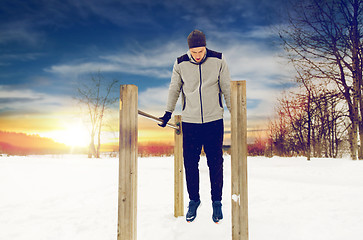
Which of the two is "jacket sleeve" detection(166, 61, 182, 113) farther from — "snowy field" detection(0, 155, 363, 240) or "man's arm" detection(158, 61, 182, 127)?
"snowy field" detection(0, 155, 363, 240)

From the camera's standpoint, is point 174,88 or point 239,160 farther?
point 174,88

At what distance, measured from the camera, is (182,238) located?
2.21m

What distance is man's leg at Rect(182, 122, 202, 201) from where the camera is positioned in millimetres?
2387

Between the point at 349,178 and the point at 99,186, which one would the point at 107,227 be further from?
the point at 349,178

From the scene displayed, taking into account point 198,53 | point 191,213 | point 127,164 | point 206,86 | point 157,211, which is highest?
point 198,53

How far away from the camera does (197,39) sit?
227cm

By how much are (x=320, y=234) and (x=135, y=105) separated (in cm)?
206

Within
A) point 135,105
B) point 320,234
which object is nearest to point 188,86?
point 135,105

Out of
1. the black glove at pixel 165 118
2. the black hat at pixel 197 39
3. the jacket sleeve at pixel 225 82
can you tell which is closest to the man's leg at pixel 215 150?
the jacket sleeve at pixel 225 82

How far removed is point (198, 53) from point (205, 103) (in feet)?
1.47

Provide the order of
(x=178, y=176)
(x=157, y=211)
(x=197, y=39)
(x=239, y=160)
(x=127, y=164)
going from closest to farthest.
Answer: (x=127, y=164) → (x=239, y=160) → (x=197, y=39) → (x=178, y=176) → (x=157, y=211)

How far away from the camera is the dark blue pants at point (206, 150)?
2316 millimetres

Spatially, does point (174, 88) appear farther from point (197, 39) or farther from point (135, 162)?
point (135, 162)

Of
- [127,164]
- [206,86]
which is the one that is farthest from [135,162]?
[206,86]
